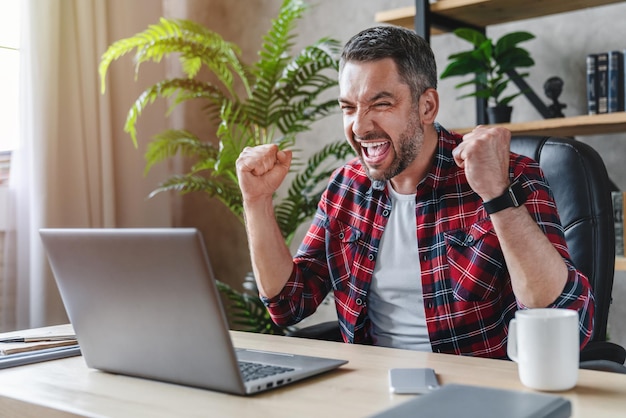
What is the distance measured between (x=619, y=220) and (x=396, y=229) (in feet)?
3.10

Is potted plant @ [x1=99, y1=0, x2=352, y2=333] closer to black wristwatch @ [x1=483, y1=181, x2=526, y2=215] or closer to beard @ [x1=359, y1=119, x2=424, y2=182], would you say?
beard @ [x1=359, y1=119, x2=424, y2=182]

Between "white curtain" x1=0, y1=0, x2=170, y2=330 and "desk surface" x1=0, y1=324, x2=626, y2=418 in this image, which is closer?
"desk surface" x1=0, y1=324, x2=626, y2=418

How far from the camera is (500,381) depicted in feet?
3.13

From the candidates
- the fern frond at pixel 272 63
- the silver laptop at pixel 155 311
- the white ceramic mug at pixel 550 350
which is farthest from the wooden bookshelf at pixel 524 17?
the silver laptop at pixel 155 311

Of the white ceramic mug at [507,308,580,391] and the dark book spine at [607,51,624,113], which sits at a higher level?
the dark book spine at [607,51,624,113]

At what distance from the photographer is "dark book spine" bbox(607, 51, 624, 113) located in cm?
223

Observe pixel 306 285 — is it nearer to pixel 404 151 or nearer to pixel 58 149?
pixel 404 151

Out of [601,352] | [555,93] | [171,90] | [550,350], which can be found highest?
[171,90]

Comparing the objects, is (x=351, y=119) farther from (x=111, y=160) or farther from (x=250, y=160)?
(x=111, y=160)

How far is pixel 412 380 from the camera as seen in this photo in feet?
3.09

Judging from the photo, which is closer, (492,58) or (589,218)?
(589,218)

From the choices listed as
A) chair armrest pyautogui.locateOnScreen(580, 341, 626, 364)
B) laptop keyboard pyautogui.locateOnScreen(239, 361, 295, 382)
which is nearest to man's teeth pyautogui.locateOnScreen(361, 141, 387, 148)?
chair armrest pyautogui.locateOnScreen(580, 341, 626, 364)

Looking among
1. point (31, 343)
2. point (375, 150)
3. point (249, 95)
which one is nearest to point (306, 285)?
point (375, 150)

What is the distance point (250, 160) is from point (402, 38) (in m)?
0.41
